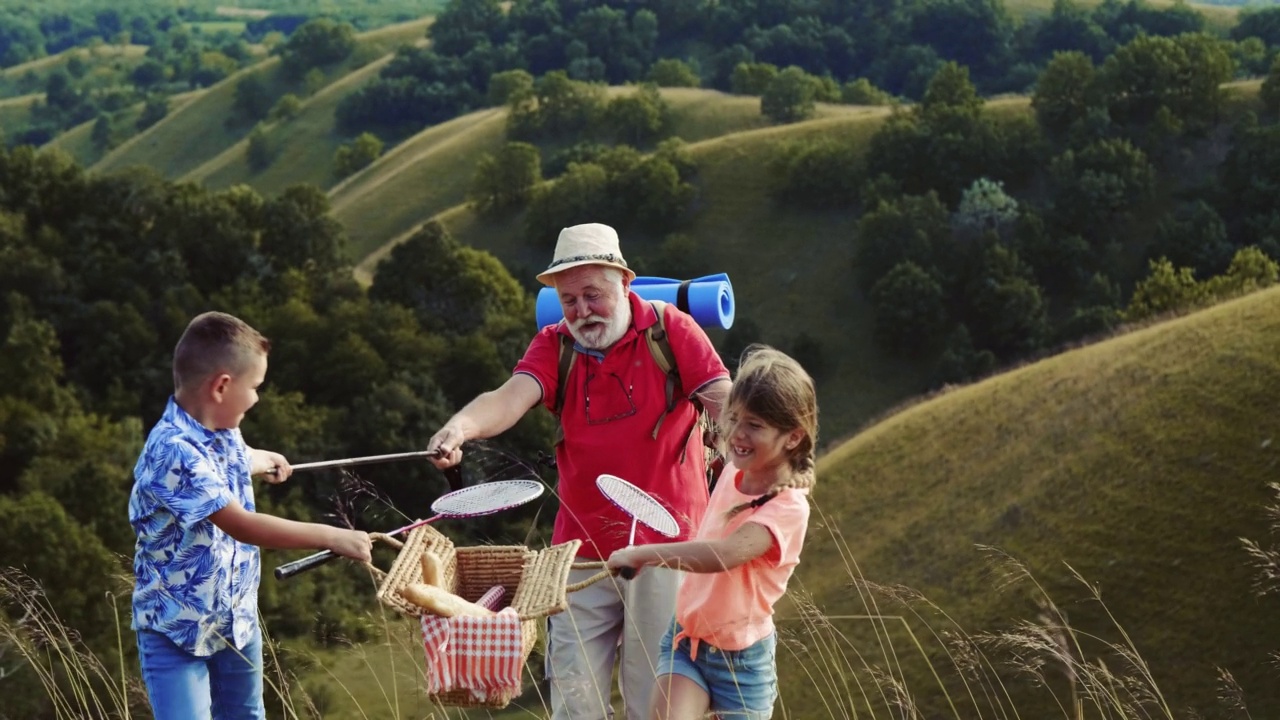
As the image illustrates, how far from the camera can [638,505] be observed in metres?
4.37

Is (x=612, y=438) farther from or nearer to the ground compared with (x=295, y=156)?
farther from the ground

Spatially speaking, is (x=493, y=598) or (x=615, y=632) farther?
(x=615, y=632)

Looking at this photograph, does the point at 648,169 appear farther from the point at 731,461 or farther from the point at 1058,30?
the point at 731,461

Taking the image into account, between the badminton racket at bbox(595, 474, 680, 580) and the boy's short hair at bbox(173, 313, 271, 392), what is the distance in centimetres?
115

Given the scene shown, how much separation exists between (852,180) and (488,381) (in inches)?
1651

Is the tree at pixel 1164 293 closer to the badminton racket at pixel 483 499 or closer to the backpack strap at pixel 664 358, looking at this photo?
the backpack strap at pixel 664 358

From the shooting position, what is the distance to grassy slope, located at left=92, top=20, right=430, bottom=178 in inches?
5261

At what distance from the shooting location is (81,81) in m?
175

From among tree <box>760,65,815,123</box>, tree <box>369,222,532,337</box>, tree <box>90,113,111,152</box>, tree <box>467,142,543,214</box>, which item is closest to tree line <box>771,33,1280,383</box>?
tree <box>760,65,815,123</box>

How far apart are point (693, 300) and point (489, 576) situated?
1648 millimetres

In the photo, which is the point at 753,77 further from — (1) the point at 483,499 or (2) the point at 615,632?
(1) the point at 483,499

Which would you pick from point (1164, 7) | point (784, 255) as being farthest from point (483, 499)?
point (1164, 7)

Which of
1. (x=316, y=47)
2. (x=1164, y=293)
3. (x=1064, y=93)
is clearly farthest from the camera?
(x=316, y=47)

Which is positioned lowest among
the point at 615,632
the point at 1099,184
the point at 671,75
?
the point at 671,75
